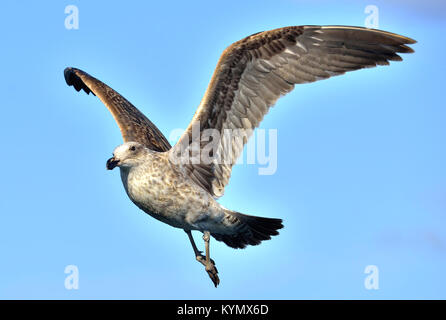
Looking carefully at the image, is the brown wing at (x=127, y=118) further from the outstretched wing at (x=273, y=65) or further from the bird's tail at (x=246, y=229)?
the bird's tail at (x=246, y=229)

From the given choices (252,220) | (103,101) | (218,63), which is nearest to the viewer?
(218,63)

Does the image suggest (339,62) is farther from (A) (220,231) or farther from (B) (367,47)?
(A) (220,231)

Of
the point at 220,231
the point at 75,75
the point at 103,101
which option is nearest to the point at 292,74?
the point at 220,231

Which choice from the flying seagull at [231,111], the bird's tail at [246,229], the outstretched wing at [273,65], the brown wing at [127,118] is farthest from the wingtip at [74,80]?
the bird's tail at [246,229]

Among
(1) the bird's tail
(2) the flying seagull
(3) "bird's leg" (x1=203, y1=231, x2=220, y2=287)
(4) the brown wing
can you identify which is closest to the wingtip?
(4) the brown wing

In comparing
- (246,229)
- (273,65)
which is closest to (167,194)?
(246,229)
